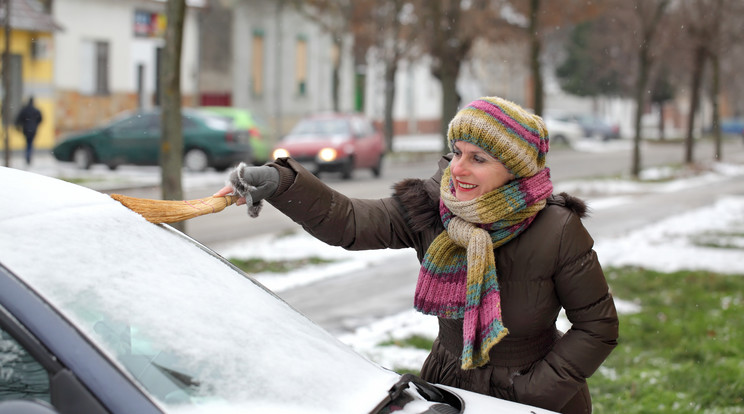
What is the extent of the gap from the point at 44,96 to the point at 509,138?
97.6ft

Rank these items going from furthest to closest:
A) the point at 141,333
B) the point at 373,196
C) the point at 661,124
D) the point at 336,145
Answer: the point at 661,124 < the point at 336,145 < the point at 373,196 < the point at 141,333

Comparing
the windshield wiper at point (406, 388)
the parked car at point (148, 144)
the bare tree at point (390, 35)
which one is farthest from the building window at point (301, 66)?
the windshield wiper at point (406, 388)

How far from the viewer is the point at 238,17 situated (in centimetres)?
3969

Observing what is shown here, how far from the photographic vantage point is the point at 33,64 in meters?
30.1

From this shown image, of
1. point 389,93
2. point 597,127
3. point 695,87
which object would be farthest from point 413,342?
point 597,127

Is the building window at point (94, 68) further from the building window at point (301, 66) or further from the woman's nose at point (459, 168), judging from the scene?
the woman's nose at point (459, 168)

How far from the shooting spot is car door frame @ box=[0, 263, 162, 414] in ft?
6.14

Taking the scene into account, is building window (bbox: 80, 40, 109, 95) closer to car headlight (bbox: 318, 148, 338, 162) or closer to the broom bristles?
car headlight (bbox: 318, 148, 338, 162)

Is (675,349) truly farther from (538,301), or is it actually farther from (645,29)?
(645,29)

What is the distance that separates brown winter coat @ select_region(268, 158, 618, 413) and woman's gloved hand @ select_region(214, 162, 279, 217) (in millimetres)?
41

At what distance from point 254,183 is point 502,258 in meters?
0.78

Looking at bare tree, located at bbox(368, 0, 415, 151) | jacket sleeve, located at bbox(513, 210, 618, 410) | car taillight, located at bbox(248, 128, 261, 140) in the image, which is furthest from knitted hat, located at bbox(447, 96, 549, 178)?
bare tree, located at bbox(368, 0, 415, 151)

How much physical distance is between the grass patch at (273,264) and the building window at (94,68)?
2306 centimetres

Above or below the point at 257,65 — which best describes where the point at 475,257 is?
below
